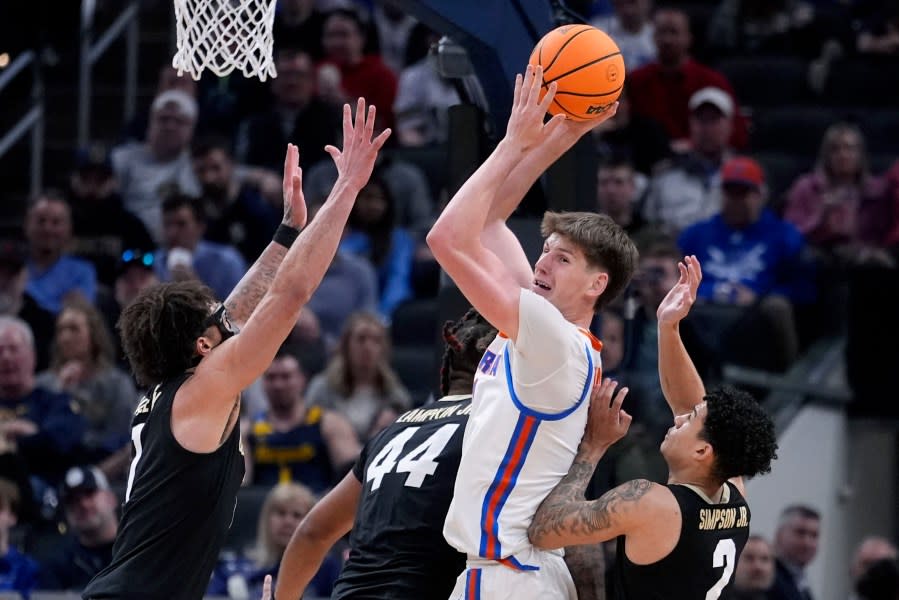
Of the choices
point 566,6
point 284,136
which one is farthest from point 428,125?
point 566,6

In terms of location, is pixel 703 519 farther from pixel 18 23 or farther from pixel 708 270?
pixel 18 23

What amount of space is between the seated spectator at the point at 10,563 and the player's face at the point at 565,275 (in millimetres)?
4791

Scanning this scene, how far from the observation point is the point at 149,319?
5.78m

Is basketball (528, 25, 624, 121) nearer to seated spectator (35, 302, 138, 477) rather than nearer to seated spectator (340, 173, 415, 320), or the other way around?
seated spectator (35, 302, 138, 477)

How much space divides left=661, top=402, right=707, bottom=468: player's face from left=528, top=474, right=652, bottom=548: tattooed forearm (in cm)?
23

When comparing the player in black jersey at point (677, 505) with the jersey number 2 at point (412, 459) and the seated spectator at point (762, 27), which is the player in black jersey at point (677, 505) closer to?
the jersey number 2 at point (412, 459)

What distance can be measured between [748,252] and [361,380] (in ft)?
9.55

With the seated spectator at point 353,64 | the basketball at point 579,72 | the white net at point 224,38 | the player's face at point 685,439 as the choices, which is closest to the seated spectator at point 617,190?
the seated spectator at point 353,64

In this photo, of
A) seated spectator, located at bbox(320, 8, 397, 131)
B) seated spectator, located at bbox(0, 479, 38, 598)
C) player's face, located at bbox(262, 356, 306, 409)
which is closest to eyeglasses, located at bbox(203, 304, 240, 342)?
seated spectator, located at bbox(0, 479, 38, 598)

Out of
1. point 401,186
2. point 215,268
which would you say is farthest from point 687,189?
point 215,268

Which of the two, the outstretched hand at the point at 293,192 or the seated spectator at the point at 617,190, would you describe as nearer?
the outstretched hand at the point at 293,192

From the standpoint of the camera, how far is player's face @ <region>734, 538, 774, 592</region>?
9.86 metres

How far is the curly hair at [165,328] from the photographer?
5.77 meters

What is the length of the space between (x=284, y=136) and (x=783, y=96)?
4172 mm
